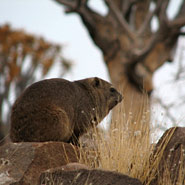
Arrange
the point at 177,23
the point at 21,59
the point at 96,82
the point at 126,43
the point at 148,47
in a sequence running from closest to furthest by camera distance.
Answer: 1. the point at 96,82
2. the point at 177,23
3. the point at 148,47
4. the point at 126,43
5. the point at 21,59

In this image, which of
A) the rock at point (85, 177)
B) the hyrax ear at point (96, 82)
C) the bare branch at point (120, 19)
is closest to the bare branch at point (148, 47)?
the bare branch at point (120, 19)

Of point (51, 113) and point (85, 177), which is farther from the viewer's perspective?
point (51, 113)

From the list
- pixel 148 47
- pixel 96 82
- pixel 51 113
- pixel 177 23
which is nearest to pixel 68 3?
pixel 148 47

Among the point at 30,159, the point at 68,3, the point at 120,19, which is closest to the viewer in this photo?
the point at 30,159

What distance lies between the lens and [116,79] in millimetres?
14766

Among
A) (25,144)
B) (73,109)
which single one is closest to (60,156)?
(25,144)

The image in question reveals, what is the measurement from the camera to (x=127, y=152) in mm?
5062

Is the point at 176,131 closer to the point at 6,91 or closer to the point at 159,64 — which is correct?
the point at 159,64

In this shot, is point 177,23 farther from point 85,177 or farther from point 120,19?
point 85,177

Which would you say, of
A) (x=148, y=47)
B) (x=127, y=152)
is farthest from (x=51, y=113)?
(x=148, y=47)

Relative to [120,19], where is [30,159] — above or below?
below

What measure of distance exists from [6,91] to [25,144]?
15.4 metres

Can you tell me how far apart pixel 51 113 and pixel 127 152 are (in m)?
1.16

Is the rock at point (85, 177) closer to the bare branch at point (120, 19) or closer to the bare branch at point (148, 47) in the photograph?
the bare branch at point (148, 47)
